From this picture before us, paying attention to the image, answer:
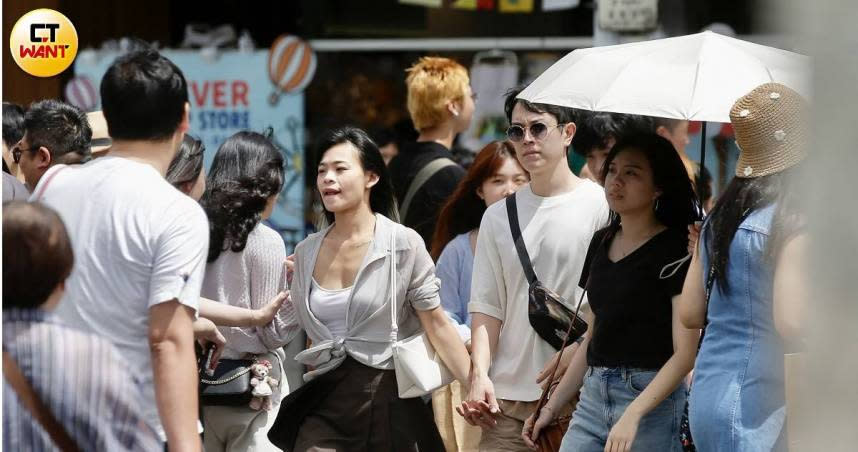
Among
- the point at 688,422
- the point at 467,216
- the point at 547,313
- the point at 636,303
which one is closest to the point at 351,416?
the point at 547,313

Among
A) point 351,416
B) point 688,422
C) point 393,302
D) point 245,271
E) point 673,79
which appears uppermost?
point 673,79

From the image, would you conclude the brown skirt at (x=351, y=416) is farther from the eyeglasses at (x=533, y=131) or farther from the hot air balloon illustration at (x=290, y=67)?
the hot air balloon illustration at (x=290, y=67)

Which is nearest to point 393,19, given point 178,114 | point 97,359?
point 178,114

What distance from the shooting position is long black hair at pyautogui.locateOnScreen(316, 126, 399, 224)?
5348 mm

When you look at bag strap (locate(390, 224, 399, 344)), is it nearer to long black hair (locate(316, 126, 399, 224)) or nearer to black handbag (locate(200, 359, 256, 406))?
long black hair (locate(316, 126, 399, 224))

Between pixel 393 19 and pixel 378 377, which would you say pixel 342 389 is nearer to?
pixel 378 377

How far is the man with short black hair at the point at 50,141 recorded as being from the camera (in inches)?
213

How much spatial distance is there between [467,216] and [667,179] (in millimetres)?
1690

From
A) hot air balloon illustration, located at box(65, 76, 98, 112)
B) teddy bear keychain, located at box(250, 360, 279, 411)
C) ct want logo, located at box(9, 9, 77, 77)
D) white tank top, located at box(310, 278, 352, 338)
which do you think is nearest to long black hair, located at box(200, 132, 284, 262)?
white tank top, located at box(310, 278, 352, 338)

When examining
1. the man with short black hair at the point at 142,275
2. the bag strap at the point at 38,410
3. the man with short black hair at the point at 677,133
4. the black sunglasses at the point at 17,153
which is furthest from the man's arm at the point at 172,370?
the man with short black hair at the point at 677,133

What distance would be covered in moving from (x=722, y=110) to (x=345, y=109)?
5.64 m

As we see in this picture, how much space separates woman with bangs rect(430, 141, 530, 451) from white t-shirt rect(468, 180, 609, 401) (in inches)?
26.2

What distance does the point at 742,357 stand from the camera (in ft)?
12.1

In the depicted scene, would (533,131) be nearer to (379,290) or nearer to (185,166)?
(379,290)
